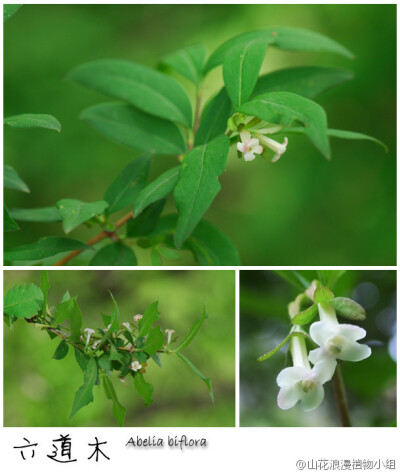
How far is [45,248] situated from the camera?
0.69 metres

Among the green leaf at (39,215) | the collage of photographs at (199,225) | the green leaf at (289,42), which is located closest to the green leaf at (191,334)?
the collage of photographs at (199,225)

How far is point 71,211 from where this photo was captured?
0.61 metres

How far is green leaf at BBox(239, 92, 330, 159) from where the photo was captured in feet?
1.72

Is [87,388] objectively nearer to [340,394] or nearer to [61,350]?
[61,350]

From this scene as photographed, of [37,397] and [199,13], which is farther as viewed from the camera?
[199,13]

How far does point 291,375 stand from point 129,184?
0.31 m

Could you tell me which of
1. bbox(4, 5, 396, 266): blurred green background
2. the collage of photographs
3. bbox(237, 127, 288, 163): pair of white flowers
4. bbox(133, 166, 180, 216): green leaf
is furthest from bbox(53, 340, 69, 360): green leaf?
bbox(4, 5, 396, 266): blurred green background

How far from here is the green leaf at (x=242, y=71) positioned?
0.60m

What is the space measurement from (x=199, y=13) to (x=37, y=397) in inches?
38.3

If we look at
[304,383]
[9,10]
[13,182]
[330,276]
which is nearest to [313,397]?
[304,383]

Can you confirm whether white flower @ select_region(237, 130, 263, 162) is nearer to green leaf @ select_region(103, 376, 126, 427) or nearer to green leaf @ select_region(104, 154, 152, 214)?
green leaf @ select_region(104, 154, 152, 214)
